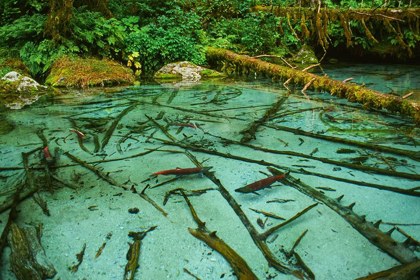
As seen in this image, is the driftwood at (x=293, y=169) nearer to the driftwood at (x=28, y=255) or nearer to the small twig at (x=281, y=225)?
the small twig at (x=281, y=225)

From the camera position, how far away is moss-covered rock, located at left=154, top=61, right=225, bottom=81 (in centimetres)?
946

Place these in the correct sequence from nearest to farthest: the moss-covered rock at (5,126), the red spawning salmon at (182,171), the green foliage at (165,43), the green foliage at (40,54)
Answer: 1. the red spawning salmon at (182,171)
2. the moss-covered rock at (5,126)
3. the green foliage at (40,54)
4. the green foliage at (165,43)

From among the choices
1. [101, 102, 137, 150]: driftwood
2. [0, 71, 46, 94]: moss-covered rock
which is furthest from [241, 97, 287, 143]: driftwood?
[0, 71, 46, 94]: moss-covered rock

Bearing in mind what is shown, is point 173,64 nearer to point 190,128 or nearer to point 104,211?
point 190,128

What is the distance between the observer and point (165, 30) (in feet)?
35.0

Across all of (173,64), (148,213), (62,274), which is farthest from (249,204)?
(173,64)

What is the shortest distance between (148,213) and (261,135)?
1871 mm

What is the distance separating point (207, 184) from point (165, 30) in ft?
32.7

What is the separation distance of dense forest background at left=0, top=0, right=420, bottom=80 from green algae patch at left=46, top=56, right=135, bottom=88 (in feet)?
1.45

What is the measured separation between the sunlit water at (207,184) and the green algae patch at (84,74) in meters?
3.85

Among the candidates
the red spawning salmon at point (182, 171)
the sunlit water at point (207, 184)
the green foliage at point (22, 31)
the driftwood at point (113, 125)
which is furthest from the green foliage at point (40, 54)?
the red spawning salmon at point (182, 171)

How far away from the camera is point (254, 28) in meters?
12.0

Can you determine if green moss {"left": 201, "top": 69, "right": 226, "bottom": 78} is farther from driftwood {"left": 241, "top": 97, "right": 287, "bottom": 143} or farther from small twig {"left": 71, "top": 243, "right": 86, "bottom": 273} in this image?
small twig {"left": 71, "top": 243, "right": 86, "bottom": 273}

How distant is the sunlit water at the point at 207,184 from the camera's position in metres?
1.44
